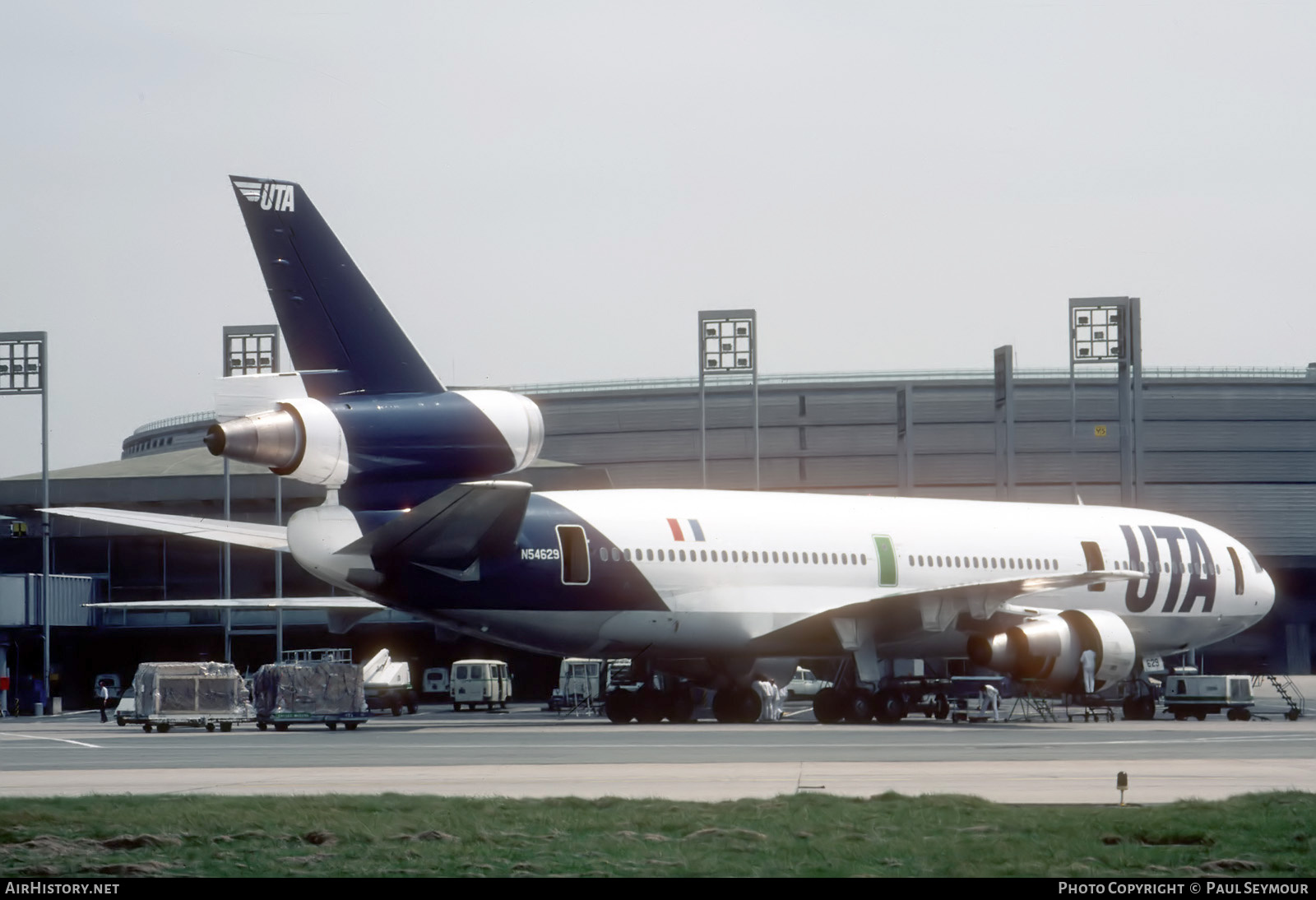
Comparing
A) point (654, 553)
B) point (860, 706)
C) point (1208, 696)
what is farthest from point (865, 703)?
point (1208, 696)

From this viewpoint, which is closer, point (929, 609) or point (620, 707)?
point (929, 609)

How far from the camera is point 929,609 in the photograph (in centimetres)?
3494

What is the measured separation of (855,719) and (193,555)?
5306cm

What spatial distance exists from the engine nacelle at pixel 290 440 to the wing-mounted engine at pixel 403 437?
0.7 inches

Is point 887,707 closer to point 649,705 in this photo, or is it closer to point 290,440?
point 649,705

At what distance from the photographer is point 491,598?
32438 mm

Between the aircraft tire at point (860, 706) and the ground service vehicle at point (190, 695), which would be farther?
the ground service vehicle at point (190, 695)

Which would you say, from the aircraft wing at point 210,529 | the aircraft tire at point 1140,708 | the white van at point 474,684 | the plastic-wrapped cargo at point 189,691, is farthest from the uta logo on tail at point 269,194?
the white van at point 474,684

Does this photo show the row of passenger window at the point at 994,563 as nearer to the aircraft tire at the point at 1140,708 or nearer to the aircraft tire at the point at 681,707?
the aircraft tire at the point at 1140,708

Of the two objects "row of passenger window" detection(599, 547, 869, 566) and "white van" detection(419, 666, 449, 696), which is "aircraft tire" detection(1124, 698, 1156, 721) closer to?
"row of passenger window" detection(599, 547, 869, 566)

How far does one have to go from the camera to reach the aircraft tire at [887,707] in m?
36.0

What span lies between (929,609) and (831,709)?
3.28 metres

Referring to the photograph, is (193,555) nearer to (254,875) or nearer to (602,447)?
(602,447)
